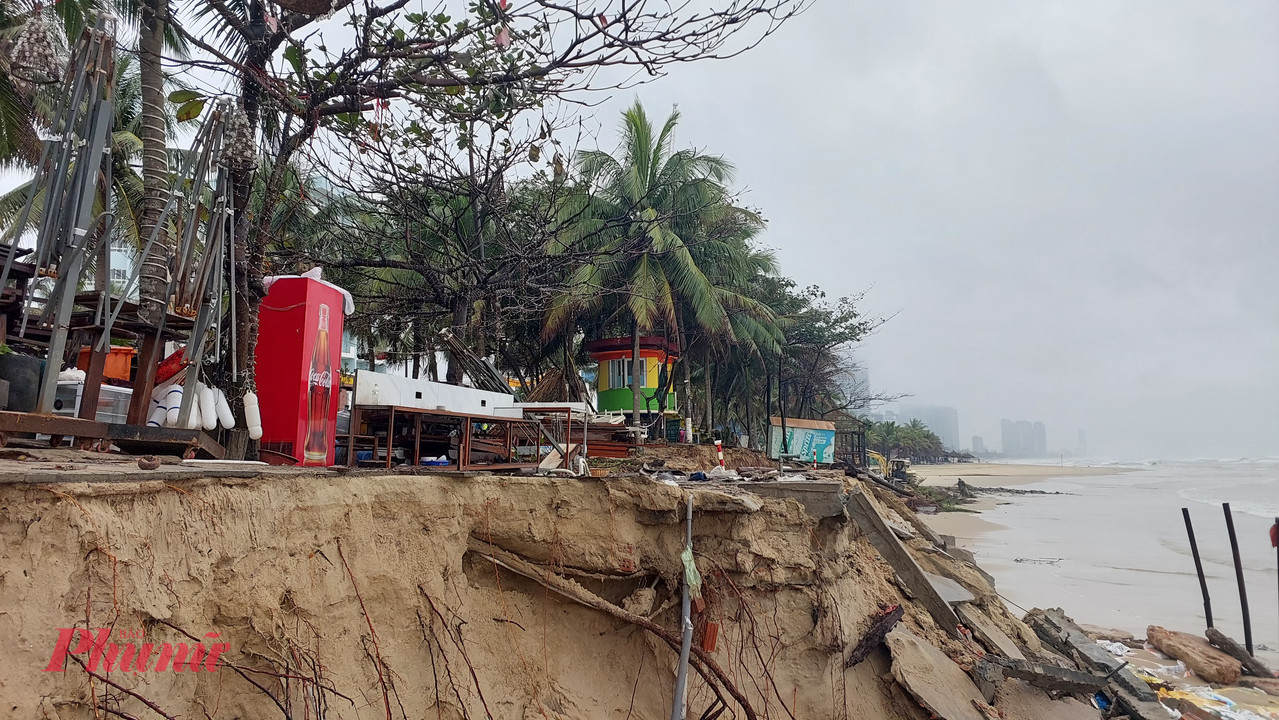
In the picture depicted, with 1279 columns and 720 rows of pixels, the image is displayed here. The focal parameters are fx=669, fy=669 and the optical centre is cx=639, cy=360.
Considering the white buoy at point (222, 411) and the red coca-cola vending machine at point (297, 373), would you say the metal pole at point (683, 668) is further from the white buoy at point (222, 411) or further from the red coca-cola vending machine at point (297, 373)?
the white buoy at point (222, 411)

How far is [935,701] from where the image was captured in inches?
249

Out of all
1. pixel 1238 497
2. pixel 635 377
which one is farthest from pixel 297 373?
pixel 1238 497

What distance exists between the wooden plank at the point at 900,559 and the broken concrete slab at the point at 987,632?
260 mm

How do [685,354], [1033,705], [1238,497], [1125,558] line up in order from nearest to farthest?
1. [1033,705]
2. [1125,558]
3. [685,354]
4. [1238,497]

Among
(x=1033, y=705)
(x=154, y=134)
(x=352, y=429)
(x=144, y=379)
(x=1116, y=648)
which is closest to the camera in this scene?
(x=144, y=379)

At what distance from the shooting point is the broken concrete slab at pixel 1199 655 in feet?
32.4

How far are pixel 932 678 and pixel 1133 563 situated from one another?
1767 cm

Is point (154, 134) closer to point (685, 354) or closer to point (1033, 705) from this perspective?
point (1033, 705)

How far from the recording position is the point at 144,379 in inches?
184

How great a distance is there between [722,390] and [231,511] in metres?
30.7

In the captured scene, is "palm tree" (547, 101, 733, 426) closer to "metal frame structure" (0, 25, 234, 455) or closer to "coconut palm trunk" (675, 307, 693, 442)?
"coconut palm trunk" (675, 307, 693, 442)

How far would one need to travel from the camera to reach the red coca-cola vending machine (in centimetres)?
595

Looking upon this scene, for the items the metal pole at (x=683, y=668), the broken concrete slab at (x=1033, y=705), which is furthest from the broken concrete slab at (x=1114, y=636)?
the metal pole at (x=683, y=668)

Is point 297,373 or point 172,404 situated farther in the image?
point 297,373
